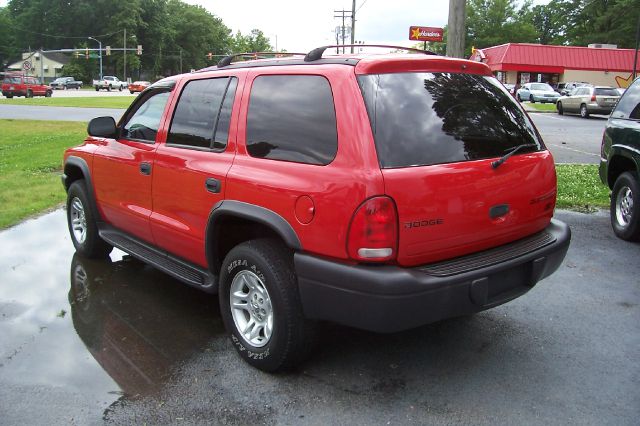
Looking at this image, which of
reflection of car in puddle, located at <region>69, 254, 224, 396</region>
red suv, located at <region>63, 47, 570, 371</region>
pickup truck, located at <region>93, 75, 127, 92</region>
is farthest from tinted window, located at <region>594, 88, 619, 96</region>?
pickup truck, located at <region>93, 75, 127, 92</region>

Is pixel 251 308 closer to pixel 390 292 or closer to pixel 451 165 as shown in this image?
pixel 390 292

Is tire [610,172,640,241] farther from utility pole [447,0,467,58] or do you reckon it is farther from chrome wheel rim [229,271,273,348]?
utility pole [447,0,467,58]

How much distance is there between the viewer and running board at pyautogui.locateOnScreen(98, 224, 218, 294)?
3.88 meters

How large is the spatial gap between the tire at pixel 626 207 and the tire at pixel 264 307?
4.39 m

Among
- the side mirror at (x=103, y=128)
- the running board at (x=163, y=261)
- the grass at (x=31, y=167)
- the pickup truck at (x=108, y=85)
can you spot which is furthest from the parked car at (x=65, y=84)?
the running board at (x=163, y=261)

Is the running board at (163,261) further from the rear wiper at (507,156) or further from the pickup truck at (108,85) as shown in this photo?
the pickup truck at (108,85)

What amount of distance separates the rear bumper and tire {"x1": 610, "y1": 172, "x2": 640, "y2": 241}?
3.59 m

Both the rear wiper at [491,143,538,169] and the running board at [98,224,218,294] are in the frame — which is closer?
the rear wiper at [491,143,538,169]

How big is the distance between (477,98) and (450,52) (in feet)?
24.0

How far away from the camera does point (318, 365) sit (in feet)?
11.5

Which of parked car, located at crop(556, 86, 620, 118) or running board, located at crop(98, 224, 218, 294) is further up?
parked car, located at crop(556, 86, 620, 118)

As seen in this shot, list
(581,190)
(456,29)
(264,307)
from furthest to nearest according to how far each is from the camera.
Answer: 1. (456,29)
2. (581,190)
3. (264,307)

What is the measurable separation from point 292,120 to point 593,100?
27.5 meters

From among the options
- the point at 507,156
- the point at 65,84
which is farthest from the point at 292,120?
the point at 65,84
